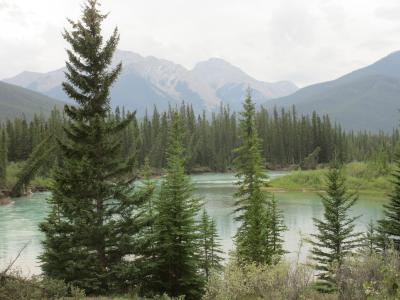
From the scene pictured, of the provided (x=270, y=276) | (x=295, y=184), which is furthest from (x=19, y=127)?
(x=270, y=276)

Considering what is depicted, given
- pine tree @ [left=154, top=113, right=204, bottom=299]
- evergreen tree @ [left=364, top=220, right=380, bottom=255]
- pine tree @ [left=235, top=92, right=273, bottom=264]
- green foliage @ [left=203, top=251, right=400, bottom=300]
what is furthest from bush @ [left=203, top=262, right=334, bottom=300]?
evergreen tree @ [left=364, top=220, right=380, bottom=255]

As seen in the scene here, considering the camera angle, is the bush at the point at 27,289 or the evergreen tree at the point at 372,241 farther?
the evergreen tree at the point at 372,241

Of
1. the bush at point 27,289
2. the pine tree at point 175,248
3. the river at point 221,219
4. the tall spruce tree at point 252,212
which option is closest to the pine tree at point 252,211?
the tall spruce tree at point 252,212

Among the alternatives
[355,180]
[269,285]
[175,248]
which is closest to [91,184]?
[175,248]

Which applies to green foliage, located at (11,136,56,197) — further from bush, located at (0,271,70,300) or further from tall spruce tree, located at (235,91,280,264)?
bush, located at (0,271,70,300)

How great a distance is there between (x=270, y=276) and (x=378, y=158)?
8404 centimetres

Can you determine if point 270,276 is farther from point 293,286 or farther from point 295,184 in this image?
point 295,184

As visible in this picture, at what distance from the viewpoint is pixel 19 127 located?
422ft

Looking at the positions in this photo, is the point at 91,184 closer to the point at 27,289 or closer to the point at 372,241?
the point at 27,289

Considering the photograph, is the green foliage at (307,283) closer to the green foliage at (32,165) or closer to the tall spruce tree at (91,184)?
the tall spruce tree at (91,184)

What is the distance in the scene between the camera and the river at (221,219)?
3852 centimetres

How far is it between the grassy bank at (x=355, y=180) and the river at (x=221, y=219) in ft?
19.5

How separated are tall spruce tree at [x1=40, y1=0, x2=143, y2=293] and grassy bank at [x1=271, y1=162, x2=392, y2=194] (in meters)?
69.1

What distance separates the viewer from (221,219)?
55406 mm
